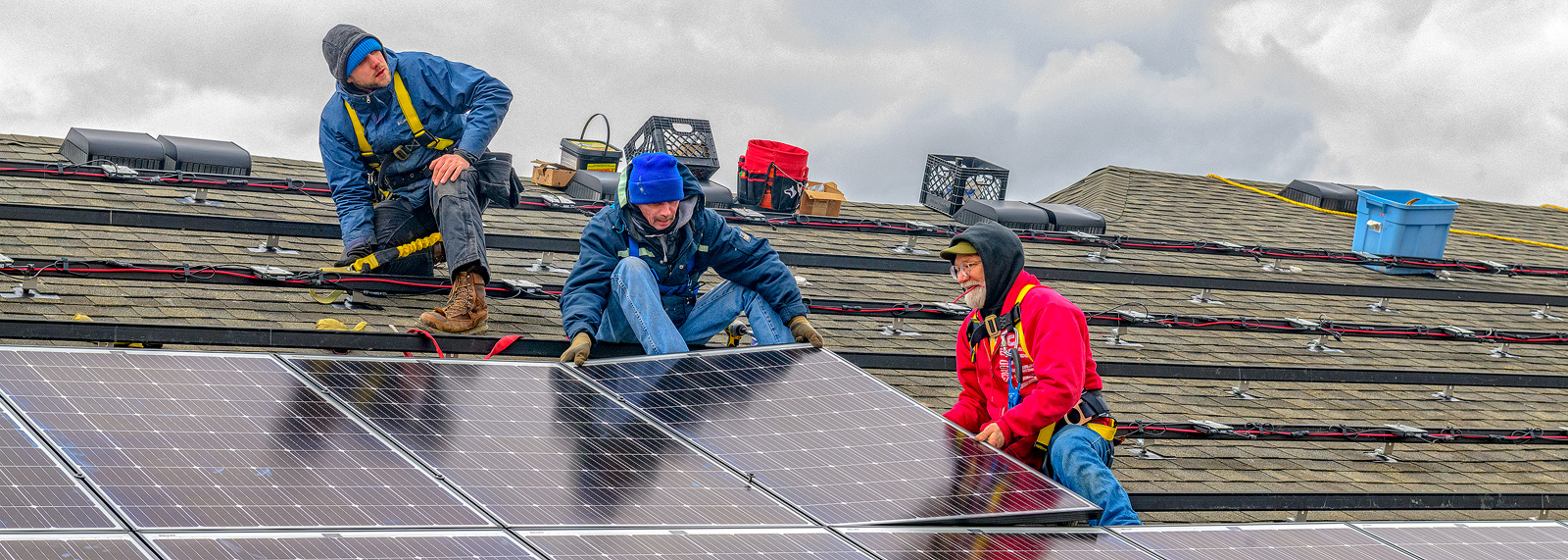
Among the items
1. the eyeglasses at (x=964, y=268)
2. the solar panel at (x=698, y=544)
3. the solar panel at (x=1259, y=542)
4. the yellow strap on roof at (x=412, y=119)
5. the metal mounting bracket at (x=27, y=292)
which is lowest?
the solar panel at (x=698, y=544)

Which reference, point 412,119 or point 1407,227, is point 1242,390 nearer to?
point 412,119

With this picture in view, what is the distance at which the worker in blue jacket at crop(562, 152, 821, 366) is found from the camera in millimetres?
7977

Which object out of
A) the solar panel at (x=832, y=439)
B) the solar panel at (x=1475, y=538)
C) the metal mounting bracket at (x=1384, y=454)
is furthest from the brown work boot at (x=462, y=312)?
the metal mounting bracket at (x=1384, y=454)

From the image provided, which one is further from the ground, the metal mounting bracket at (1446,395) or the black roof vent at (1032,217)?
the black roof vent at (1032,217)

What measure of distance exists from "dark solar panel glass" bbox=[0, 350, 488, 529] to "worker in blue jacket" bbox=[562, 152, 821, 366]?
6.24ft

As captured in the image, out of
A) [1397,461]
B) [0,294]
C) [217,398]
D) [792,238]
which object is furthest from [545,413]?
[792,238]

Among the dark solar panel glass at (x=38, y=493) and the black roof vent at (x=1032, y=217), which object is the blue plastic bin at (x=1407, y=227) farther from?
the dark solar panel glass at (x=38, y=493)

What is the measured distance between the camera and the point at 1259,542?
628 cm

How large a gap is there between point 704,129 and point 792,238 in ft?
8.79

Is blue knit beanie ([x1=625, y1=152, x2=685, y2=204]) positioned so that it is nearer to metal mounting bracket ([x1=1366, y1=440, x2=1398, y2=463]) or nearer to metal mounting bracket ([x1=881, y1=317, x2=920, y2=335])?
metal mounting bracket ([x1=881, y1=317, x2=920, y2=335])

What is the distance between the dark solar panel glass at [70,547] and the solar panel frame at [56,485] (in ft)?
0.21

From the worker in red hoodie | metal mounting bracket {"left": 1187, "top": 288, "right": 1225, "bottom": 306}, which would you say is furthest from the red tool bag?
the worker in red hoodie

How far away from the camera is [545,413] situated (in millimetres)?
6555

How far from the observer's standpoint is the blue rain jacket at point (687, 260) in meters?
8.19
